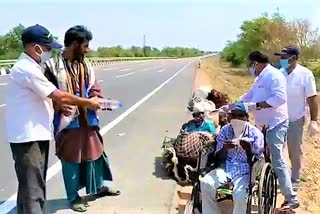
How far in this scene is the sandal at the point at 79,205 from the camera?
5.98 m

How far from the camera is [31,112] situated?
4.73 meters

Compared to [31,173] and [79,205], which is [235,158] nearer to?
[79,205]

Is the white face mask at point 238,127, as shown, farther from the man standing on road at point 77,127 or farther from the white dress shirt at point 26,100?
the white dress shirt at point 26,100

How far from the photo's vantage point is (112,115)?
46.4 ft

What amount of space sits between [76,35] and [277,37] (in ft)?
133

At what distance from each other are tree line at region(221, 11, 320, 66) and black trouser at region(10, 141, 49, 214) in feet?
78.3

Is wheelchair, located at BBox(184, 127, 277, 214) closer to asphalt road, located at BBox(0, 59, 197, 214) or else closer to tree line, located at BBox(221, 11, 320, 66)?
asphalt road, located at BBox(0, 59, 197, 214)

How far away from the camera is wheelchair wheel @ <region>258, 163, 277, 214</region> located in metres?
5.32

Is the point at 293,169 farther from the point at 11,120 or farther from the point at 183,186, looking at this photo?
the point at 11,120

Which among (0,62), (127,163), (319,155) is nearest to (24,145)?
(127,163)

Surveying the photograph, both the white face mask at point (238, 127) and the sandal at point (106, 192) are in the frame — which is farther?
the sandal at point (106, 192)

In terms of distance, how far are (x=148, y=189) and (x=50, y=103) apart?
8.11 ft

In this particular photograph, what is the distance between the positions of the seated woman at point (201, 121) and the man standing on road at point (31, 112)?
9.68 ft

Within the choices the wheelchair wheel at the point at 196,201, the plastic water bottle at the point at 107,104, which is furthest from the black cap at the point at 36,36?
the wheelchair wheel at the point at 196,201
